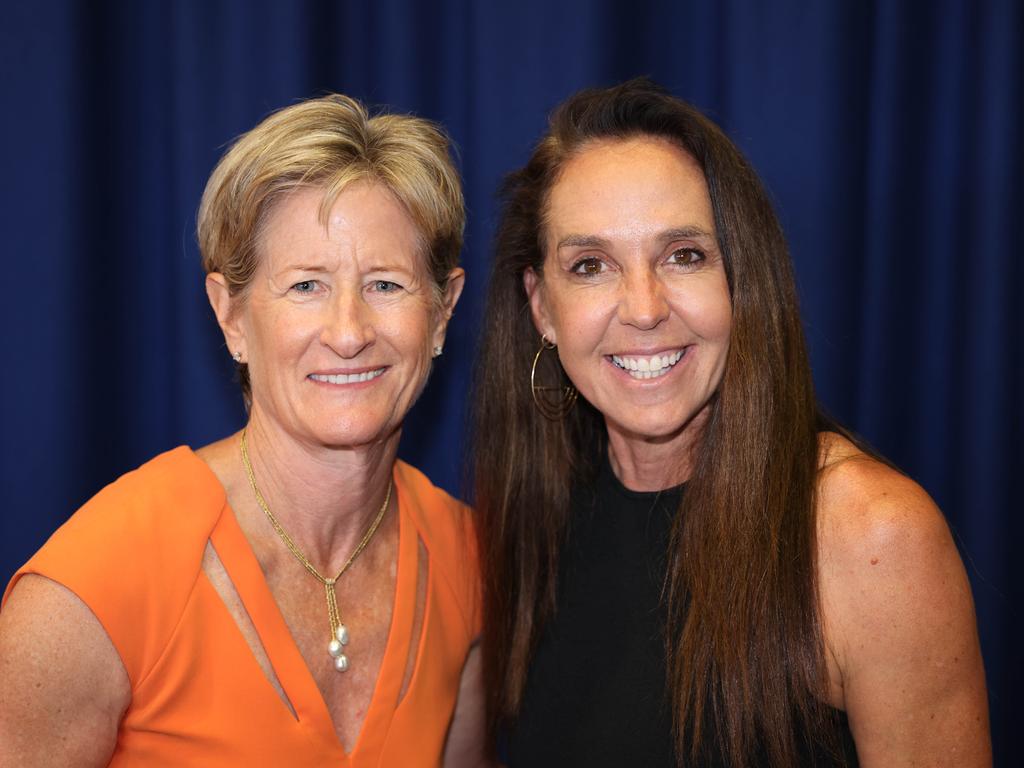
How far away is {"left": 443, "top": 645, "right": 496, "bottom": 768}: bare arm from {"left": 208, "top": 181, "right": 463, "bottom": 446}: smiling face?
0.53 meters

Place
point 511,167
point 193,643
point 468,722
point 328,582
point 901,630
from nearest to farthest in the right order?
point 901,630, point 193,643, point 328,582, point 468,722, point 511,167

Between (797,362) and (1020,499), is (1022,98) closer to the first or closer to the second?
(1020,499)

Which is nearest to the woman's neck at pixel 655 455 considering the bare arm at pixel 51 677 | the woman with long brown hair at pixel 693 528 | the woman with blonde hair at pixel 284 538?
the woman with long brown hair at pixel 693 528

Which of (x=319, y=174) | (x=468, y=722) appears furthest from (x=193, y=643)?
(x=319, y=174)

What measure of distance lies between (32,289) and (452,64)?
992 millimetres

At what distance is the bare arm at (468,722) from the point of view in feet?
6.14

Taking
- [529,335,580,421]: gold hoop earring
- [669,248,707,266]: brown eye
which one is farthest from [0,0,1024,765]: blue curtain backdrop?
[669,248,707,266]: brown eye

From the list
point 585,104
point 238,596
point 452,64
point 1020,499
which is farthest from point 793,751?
point 452,64

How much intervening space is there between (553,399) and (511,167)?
23.7 inches

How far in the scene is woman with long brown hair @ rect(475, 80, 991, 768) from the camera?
53.8 inches

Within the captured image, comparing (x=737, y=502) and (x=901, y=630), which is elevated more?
(x=737, y=502)

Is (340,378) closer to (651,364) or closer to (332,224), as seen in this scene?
(332,224)

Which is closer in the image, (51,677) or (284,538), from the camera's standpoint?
(51,677)

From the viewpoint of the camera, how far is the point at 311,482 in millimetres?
1670
